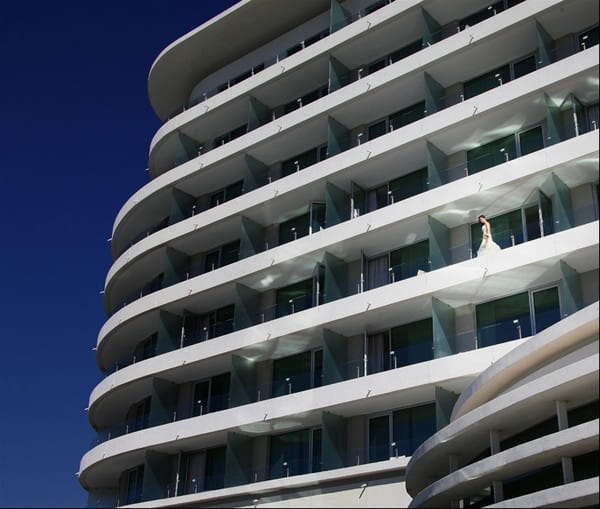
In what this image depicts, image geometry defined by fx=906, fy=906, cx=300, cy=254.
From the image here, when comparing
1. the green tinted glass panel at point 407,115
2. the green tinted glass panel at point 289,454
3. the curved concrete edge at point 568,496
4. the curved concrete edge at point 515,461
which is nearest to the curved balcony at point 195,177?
the green tinted glass panel at point 407,115

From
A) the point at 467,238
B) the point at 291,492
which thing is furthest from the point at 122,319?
the point at 467,238

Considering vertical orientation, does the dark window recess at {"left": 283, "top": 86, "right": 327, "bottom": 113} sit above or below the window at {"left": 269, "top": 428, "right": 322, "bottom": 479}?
above

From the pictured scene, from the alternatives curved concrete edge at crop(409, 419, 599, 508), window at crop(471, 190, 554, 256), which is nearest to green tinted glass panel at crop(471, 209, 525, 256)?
window at crop(471, 190, 554, 256)

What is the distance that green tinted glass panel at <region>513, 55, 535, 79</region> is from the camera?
96.7 feet

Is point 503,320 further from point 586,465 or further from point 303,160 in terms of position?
point 303,160

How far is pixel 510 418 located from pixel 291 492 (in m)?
12.3

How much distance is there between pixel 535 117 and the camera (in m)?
28.1

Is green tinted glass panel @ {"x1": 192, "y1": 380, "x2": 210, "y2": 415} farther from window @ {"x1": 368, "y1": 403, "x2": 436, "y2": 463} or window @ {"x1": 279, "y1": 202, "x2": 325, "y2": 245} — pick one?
window @ {"x1": 368, "y1": 403, "x2": 436, "y2": 463}

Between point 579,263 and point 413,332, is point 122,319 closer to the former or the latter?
point 413,332

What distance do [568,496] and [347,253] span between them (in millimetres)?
16723

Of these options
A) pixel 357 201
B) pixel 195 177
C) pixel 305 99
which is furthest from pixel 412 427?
pixel 195 177

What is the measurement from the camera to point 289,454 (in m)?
29.5

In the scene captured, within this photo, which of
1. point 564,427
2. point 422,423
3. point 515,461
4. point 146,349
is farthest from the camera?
point 146,349

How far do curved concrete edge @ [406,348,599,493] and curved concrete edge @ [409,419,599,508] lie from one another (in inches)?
28.9
